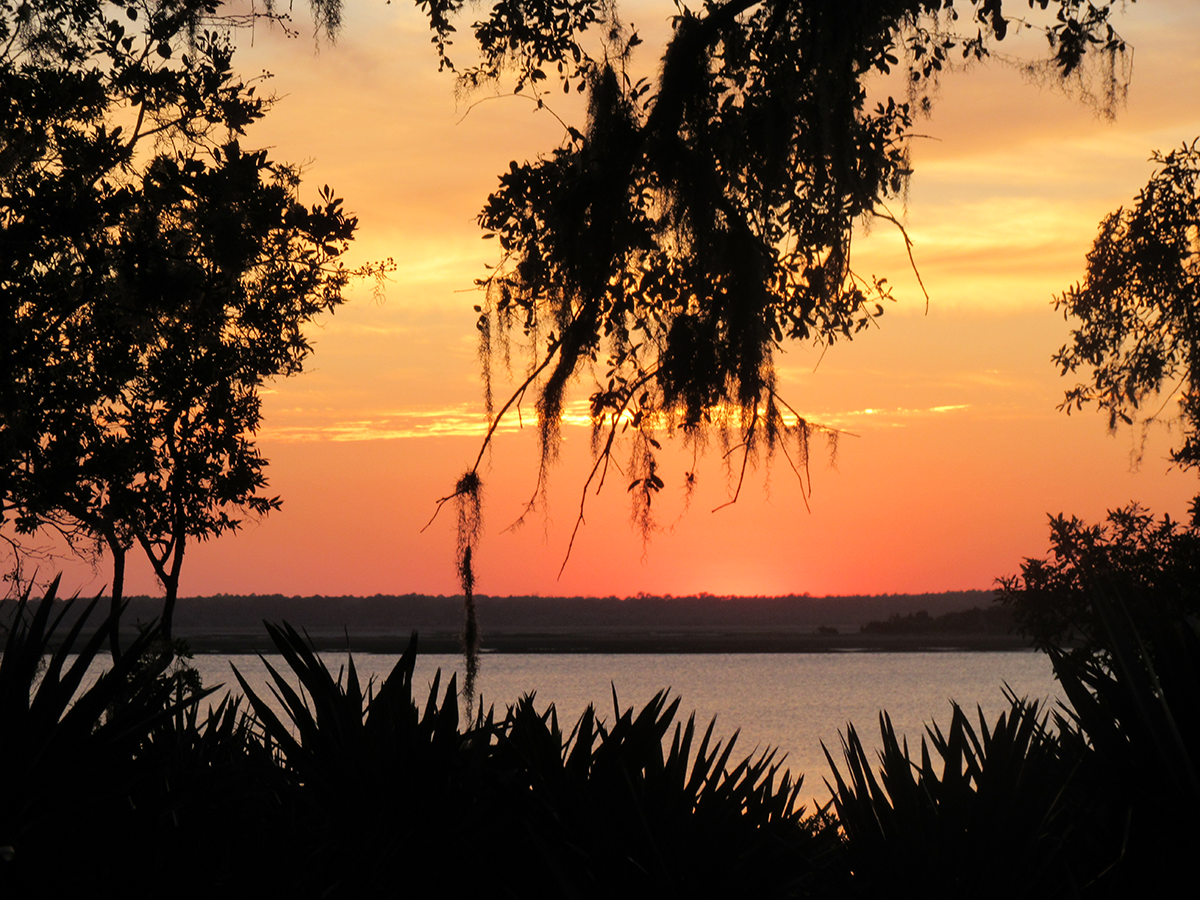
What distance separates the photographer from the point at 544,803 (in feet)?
13.2

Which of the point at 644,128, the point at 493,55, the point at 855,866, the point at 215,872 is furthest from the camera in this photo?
the point at 493,55

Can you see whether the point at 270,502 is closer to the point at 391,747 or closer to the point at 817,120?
the point at 817,120

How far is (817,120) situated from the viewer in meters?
6.90

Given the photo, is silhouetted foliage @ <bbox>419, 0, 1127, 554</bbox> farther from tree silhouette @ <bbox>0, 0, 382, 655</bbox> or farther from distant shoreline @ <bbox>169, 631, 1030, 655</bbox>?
distant shoreline @ <bbox>169, 631, 1030, 655</bbox>

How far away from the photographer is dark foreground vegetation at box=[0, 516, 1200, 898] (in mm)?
3340

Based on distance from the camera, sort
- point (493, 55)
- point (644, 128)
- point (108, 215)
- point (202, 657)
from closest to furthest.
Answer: point (644, 128), point (493, 55), point (108, 215), point (202, 657)

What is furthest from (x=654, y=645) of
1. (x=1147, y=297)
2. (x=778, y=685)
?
(x=1147, y=297)

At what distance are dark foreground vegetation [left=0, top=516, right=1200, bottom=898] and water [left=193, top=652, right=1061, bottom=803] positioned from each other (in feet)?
81.5

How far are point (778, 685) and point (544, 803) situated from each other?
68463 millimetres

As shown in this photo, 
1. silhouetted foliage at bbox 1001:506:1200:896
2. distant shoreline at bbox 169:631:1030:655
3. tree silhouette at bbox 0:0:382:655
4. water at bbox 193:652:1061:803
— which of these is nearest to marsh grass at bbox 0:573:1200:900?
silhouetted foliage at bbox 1001:506:1200:896

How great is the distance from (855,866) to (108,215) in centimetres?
863

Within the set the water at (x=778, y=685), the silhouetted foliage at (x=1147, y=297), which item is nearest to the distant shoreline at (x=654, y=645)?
the water at (x=778, y=685)

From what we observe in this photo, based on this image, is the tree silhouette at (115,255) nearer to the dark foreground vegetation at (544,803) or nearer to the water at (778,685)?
the dark foreground vegetation at (544,803)

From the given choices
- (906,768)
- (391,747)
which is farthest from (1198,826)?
(391,747)
